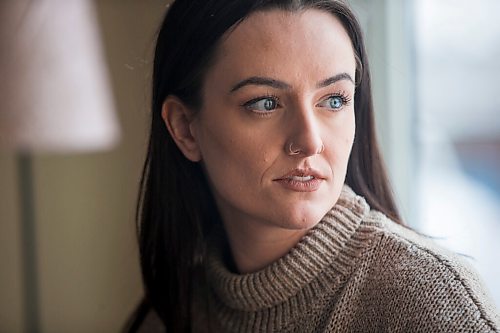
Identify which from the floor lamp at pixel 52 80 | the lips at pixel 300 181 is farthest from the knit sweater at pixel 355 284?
the floor lamp at pixel 52 80

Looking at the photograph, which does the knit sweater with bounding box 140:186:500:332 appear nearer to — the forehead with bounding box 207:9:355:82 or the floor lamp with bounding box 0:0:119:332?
the forehead with bounding box 207:9:355:82

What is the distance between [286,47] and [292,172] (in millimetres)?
142

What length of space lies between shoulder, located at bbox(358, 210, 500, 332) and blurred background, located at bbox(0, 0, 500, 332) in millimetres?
191

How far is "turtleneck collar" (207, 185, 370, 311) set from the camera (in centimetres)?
92

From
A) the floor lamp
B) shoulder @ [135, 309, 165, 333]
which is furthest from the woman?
the floor lamp

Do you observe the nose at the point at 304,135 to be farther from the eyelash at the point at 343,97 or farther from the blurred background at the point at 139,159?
the blurred background at the point at 139,159

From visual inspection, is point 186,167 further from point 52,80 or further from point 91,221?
point 91,221

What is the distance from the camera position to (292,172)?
2.74 ft

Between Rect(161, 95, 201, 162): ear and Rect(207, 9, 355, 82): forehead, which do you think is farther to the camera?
Rect(161, 95, 201, 162): ear

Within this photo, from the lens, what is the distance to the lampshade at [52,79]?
5.26ft

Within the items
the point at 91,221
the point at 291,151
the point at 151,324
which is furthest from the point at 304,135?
the point at 91,221

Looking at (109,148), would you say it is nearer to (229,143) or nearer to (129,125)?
(129,125)

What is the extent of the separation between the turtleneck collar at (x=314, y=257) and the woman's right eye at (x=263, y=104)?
182 mm

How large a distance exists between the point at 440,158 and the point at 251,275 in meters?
0.63
